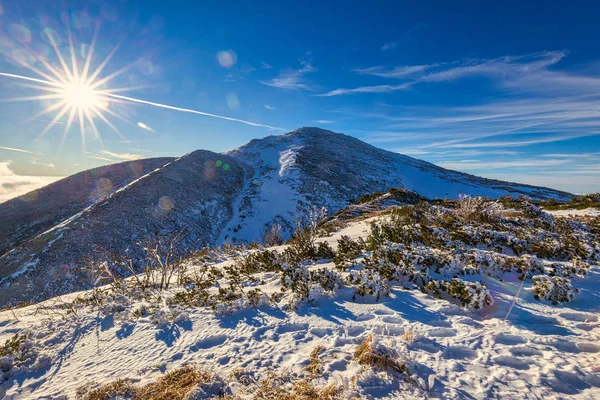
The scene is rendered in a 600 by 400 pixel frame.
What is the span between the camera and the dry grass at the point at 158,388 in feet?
11.7

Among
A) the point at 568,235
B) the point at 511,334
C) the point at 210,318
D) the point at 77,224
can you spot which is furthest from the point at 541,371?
the point at 77,224

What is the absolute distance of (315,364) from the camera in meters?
3.83

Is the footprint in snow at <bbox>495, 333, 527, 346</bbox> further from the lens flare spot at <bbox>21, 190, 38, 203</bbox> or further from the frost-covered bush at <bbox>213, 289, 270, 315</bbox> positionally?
the lens flare spot at <bbox>21, 190, 38, 203</bbox>

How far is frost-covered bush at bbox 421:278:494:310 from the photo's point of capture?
520 cm

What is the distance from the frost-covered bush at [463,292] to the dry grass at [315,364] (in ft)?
10.7

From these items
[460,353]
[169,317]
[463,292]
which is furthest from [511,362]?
[169,317]

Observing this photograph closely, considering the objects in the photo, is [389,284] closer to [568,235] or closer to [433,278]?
[433,278]

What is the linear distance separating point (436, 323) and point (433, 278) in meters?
2.12

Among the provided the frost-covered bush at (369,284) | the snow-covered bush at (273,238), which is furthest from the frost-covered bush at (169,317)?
the snow-covered bush at (273,238)

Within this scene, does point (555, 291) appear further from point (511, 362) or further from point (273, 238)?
point (273, 238)

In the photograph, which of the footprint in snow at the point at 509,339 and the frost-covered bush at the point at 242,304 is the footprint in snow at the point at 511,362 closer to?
the footprint in snow at the point at 509,339

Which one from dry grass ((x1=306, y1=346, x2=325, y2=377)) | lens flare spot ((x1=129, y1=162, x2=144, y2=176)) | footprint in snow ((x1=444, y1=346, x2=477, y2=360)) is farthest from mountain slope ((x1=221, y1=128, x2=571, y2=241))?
footprint in snow ((x1=444, y1=346, x2=477, y2=360))

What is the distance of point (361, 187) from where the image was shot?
151 feet

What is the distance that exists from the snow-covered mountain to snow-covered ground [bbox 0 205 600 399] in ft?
25.0
